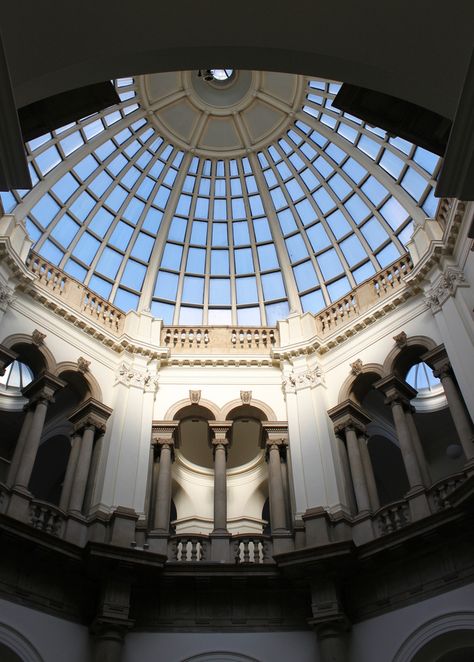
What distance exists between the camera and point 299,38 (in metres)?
6.77

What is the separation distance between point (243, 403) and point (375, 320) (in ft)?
15.3

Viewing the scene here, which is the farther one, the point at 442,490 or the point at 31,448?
the point at 31,448

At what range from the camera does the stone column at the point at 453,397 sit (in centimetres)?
1309

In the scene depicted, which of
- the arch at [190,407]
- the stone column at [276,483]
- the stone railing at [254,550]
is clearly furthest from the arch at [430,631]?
the arch at [190,407]

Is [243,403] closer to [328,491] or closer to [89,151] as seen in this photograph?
[328,491]

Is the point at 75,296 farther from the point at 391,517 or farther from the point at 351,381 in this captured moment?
the point at 391,517

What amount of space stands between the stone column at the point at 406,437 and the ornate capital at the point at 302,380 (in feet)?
6.86

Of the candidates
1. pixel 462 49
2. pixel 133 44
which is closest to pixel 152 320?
pixel 133 44

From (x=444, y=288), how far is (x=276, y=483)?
22.5 ft

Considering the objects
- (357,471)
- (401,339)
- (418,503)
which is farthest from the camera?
(401,339)

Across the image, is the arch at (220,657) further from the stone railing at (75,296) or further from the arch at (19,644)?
the stone railing at (75,296)

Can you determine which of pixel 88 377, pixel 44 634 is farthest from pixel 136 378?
pixel 44 634

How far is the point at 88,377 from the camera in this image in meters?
16.8

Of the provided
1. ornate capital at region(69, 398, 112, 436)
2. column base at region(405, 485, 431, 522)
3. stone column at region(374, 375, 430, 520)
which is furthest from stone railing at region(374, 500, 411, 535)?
ornate capital at region(69, 398, 112, 436)
